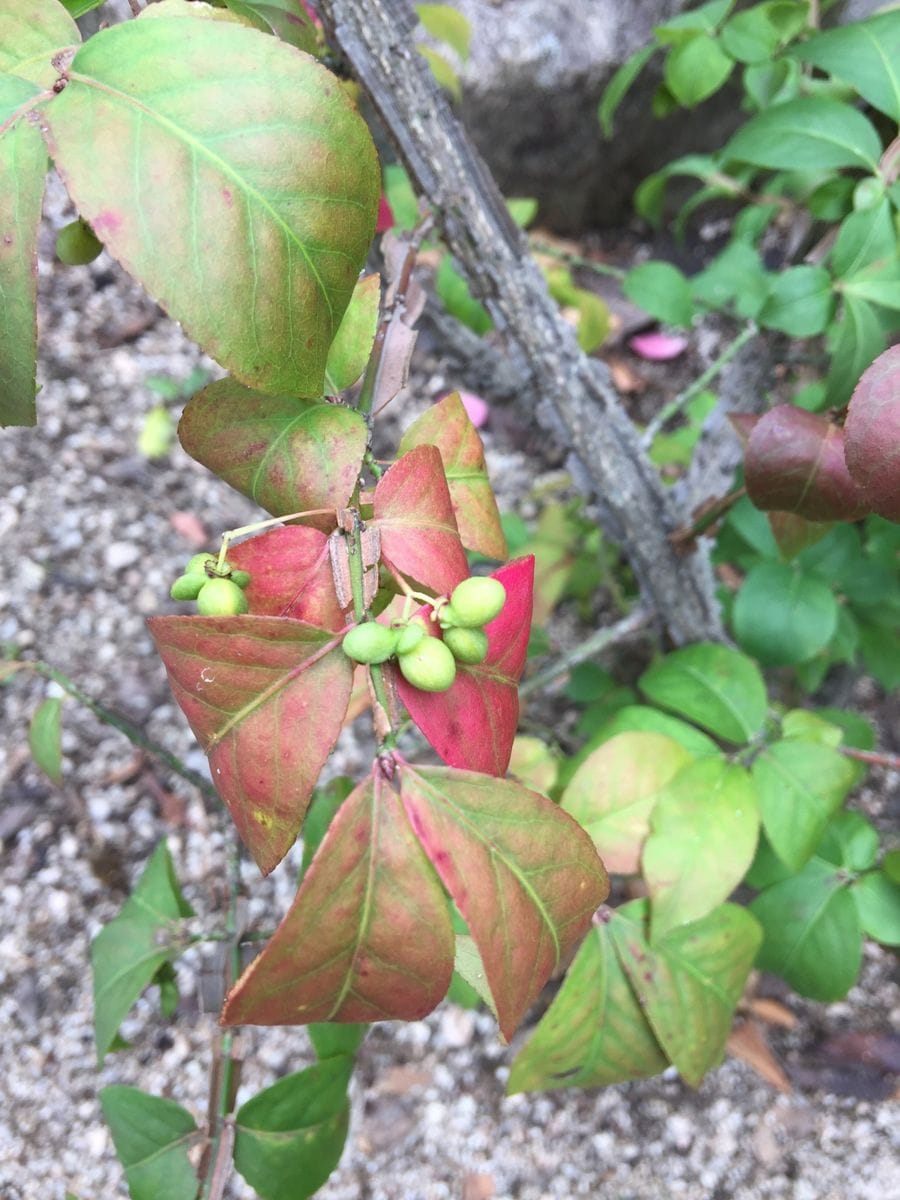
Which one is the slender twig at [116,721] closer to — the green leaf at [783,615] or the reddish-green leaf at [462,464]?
the reddish-green leaf at [462,464]

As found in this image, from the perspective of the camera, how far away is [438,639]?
0.45 m

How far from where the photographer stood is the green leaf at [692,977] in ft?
2.77

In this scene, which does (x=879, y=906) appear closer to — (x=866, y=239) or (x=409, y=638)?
(x=866, y=239)

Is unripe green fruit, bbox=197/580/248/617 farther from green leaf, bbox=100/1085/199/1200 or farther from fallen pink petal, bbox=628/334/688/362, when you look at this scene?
fallen pink petal, bbox=628/334/688/362

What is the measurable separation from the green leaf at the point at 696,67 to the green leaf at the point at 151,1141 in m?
1.16

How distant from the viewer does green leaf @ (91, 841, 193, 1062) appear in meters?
0.80

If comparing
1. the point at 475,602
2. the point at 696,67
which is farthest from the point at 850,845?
the point at 696,67

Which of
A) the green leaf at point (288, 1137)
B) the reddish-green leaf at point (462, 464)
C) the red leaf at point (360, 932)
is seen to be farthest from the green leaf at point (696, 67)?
the green leaf at point (288, 1137)

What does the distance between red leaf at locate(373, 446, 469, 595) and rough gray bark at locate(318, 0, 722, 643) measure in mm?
369

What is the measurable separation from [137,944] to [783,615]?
740mm

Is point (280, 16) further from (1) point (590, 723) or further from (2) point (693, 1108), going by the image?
(2) point (693, 1108)

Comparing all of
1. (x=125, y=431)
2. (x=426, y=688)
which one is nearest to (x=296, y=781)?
(x=426, y=688)

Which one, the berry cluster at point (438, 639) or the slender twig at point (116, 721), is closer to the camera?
the berry cluster at point (438, 639)

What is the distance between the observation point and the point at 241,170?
0.40 metres
